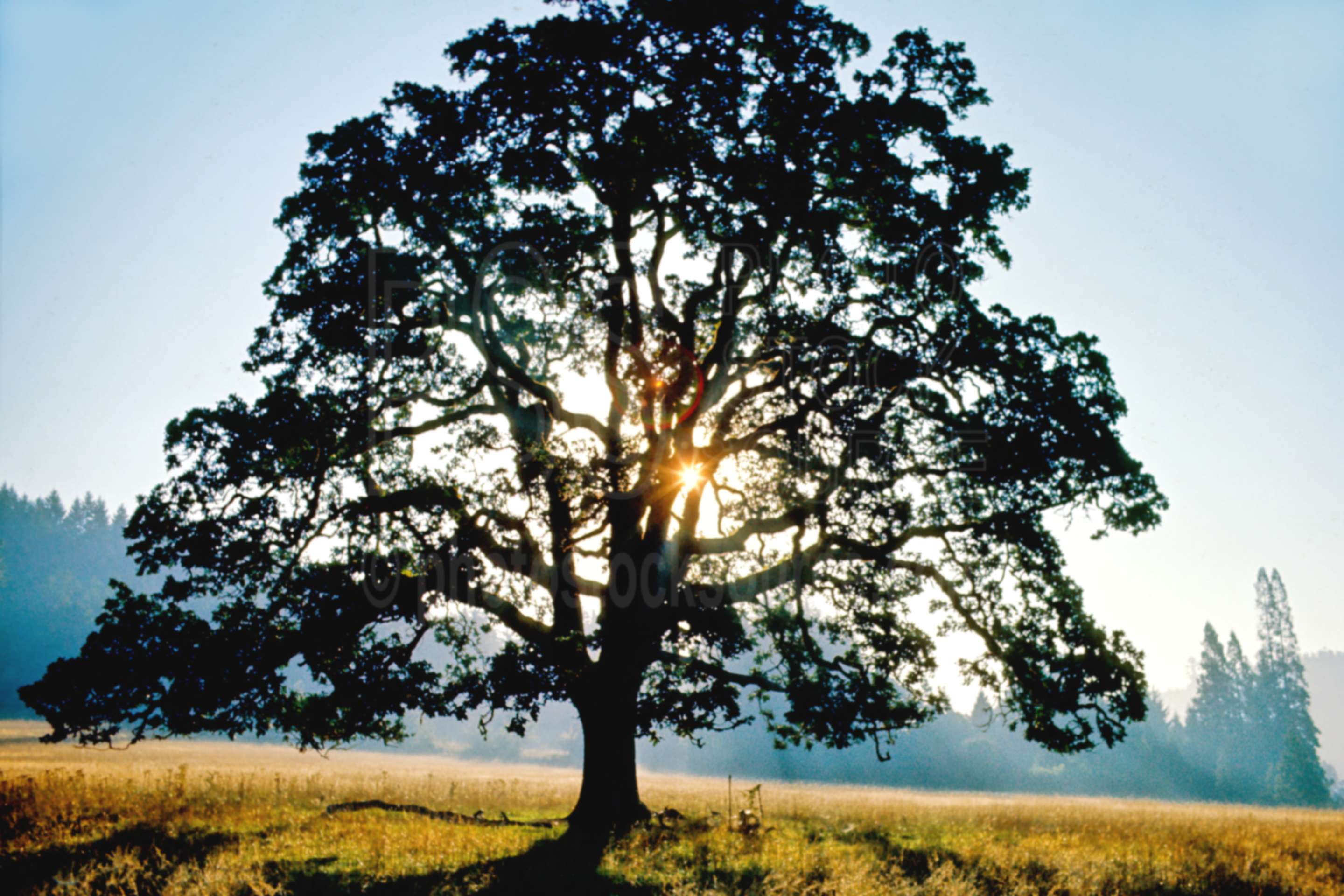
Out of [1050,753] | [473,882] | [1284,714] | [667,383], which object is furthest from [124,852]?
[1284,714]

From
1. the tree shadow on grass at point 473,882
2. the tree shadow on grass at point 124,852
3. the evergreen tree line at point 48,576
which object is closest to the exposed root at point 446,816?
the tree shadow on grass at point 124,852

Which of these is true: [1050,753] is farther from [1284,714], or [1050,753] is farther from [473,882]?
[473,882]

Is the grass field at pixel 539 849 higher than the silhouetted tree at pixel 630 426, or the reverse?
the silhouetted tree at pixel 630 426

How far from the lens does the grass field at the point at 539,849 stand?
9008mm

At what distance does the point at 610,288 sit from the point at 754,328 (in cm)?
298

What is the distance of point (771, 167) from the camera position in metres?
11.9

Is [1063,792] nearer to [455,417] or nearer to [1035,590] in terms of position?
[1035,590]

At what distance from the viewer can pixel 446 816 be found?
15.3 meters

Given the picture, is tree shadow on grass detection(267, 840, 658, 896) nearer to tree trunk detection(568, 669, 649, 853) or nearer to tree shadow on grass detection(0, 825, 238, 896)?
tree shadow on grass detection(0, 825, 238, 896)

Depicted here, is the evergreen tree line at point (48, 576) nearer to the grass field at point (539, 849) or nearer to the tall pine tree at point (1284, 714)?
the grass field at point (539, 849)

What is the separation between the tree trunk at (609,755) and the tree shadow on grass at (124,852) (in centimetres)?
603

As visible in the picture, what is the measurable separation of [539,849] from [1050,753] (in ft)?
238

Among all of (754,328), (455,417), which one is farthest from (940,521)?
(455,417)

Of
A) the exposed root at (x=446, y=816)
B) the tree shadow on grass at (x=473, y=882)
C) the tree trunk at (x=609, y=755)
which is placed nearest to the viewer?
the tree shadow on grass at (x=473, y=882)
